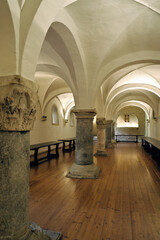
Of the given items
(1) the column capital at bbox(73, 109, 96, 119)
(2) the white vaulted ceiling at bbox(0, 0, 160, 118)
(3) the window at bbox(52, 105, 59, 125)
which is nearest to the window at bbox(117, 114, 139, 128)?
(3) the window at bbox(52, 105, 59, 125)

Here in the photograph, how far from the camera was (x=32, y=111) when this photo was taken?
7.53ft

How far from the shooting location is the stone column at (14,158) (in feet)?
6.55

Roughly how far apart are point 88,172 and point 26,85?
4031 millimetres

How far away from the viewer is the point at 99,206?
3.54 meters

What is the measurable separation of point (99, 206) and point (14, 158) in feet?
7.38

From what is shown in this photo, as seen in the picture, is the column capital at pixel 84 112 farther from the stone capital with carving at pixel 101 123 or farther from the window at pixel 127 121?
the window at pixel 127 121

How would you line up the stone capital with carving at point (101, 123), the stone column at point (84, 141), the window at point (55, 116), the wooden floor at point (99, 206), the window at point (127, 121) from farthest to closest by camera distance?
the window at point (127, 121) → the window at point (55, 116) → the stone capital with carving at point (101, 123) → the stone column at point (84, 141) → the wooden floor at point (99, 206)

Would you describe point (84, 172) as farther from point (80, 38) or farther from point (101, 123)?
point (101, 123)

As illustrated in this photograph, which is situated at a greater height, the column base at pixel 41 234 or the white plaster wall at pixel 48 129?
the white plaster wall at pixel 48 129

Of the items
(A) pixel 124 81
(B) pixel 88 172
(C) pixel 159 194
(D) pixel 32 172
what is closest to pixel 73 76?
(B) pixel 88 172

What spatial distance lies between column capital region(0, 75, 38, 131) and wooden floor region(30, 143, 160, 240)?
1.78 metres

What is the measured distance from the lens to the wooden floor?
2.70 metres

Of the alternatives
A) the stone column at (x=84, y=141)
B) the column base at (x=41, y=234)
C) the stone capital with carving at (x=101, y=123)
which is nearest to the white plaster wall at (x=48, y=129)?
the stone capital with carving at (x=101, y=123)

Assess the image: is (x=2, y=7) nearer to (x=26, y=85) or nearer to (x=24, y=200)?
(x=26, y=85)
